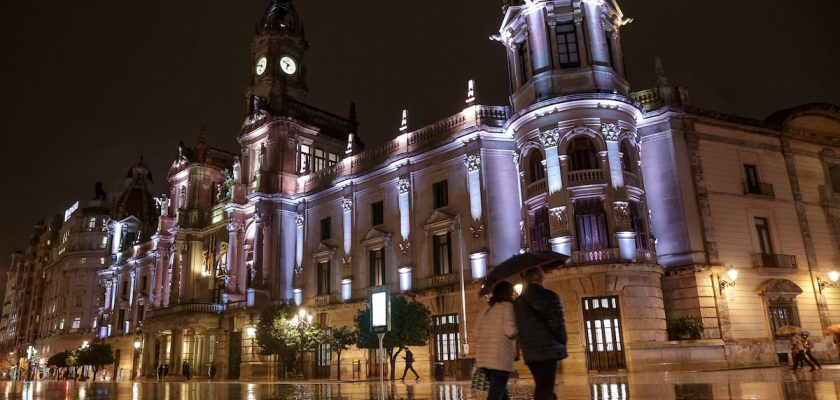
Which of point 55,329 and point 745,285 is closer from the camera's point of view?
point 745,285

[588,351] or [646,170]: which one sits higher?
[646,170]

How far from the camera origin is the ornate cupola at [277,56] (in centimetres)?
4888

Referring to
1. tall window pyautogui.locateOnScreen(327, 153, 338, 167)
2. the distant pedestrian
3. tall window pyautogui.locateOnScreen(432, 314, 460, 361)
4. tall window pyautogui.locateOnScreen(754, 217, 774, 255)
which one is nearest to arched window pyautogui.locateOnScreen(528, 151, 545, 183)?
tall window pyautogui.locateOnScreen(432, 314, 460, 361)

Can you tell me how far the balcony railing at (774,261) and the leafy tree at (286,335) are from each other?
22.9 metres

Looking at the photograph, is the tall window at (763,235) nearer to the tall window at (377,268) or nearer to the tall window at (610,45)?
the tall window at (610,45)

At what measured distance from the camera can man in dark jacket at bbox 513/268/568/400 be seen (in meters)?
6.85

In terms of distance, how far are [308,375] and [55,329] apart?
57.5 metres

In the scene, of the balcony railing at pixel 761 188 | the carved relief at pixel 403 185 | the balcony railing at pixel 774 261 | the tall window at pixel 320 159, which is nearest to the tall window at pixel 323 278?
the carved relief at pixel 403 185

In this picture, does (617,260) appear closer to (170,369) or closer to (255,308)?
(255,308)

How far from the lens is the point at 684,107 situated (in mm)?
30469

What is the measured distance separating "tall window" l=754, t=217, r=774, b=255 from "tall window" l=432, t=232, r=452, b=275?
15612 mm

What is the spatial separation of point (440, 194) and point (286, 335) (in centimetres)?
1175

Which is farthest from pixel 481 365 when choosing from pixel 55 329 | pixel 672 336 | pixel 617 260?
pixel 55 329

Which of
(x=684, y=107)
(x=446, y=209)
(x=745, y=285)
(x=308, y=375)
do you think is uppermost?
(x=684, y=107)
